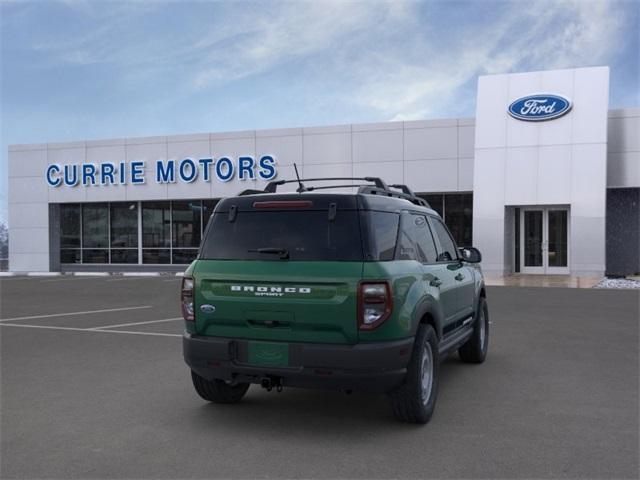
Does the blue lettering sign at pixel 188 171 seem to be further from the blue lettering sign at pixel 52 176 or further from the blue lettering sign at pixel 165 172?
the blue lettering sign at pixel 52 176

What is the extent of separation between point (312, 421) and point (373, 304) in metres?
1.30

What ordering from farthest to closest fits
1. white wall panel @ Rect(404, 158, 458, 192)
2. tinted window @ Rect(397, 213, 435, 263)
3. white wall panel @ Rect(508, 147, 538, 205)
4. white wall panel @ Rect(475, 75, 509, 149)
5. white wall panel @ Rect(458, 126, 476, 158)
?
white wall panel @ Rect(404, 158, 458, 192) < white wall panel @ Rect(458, 126, 476, 158) < white wall panel @ Rect(475, 75, 509, 149) < white wall panel @ Rect(508, 147, 538, 205) < tinted window @ Rect(397, 213, 435, 263)

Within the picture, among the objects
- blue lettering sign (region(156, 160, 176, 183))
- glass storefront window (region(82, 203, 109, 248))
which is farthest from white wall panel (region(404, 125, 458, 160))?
glass storefront window (region(82, 203, 109, 248))

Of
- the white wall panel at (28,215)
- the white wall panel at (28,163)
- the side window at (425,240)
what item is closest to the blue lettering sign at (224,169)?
the white wall panel at (28,163)

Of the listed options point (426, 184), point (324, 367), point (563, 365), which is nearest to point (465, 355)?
point (563, 365)

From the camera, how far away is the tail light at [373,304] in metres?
4.73

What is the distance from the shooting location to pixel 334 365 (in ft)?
15.5

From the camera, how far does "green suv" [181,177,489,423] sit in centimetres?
475

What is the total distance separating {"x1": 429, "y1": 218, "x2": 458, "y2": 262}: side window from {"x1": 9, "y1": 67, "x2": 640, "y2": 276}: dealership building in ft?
53.3

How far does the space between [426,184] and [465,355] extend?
57.5 feet

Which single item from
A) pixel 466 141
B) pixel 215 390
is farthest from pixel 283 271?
pixel 466 141

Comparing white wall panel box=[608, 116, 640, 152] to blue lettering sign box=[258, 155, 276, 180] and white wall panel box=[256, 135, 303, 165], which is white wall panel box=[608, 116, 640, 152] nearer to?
white wall panel box=[256, 135, 303, 165]

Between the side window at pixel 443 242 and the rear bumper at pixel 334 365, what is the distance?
5.83 ft

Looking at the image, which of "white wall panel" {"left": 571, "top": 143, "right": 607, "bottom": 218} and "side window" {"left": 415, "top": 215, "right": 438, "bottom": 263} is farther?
"white wall panel" {"left": 571, "top": 143, "right": 607, "bottom": 218}
